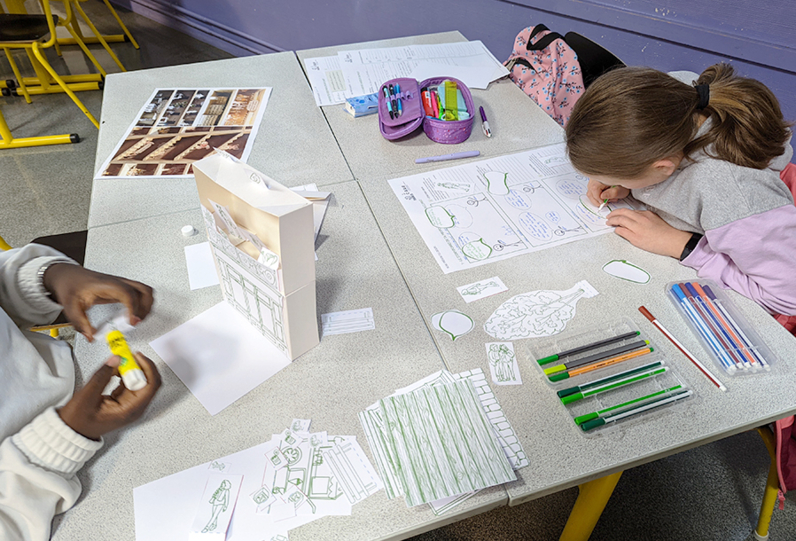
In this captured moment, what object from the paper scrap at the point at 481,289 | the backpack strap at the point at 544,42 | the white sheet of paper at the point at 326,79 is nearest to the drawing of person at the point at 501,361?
the paper scrap at the point at 481,289

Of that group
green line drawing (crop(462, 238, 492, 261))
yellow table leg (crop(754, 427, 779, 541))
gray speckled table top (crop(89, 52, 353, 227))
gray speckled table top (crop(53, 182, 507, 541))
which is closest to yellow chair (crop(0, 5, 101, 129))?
gray speckled table top (crop(89, 52, 353, 227))

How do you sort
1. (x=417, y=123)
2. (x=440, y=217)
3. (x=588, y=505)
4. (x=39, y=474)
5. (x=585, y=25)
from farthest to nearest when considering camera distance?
(x=585, y=25)
(x=417, y=123)
(x=440, y=217)
(x=588, y=505)
(x=39, y=474)

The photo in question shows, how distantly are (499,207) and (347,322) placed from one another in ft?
1.44

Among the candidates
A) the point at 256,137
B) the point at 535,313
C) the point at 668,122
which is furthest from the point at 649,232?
the point at 256,137

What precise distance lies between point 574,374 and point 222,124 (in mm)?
1035

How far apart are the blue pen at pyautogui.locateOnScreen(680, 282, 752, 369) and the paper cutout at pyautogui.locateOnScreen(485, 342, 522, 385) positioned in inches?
13.2

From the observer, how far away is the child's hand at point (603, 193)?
1.05m

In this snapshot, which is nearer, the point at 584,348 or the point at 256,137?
the point at 584,348

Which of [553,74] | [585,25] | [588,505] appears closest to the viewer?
[588,505]

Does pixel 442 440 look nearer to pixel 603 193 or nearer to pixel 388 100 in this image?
pixel 603 193

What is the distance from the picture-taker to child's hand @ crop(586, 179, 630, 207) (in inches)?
41.4

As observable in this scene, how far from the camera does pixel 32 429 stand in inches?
23.7

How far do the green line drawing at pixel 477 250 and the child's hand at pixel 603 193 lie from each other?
29cm

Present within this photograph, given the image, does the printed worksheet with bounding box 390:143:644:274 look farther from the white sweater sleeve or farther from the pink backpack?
the white sweater sleeve
